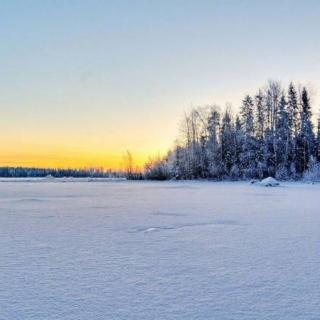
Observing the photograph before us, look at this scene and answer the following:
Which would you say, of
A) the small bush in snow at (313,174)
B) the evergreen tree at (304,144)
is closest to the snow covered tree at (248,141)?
the evergreen tree at (304,144)

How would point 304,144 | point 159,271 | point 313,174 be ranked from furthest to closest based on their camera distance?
point 304,144, point 313,174, point 159,271

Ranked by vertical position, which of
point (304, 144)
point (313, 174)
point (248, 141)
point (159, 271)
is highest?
point (248, 141)

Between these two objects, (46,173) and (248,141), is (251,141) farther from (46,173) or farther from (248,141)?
(46,173)

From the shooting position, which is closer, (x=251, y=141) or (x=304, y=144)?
(x=304, y=144)

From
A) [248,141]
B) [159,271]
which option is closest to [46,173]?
[248,141]

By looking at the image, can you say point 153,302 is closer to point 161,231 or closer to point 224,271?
point 224,271

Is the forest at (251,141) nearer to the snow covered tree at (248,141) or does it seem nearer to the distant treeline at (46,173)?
the snow covered tree at (248,141)

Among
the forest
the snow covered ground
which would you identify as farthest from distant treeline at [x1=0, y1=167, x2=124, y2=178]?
the snow covered ground

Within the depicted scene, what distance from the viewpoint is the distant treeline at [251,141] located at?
43.9 meters

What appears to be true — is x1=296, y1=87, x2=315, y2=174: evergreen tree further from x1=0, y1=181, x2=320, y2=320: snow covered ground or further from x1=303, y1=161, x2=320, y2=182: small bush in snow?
x1=0, y1=181, x2=320, y2=320: snow covered ground

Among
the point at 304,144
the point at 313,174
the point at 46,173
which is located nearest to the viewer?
the point at 313,174

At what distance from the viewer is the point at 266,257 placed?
5.07m

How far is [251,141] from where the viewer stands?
46.5 meters

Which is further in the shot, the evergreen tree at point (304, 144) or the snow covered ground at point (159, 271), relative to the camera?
the evergreen tree at point (304, 144)
